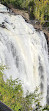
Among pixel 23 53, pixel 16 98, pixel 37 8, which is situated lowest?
pixel 23 53

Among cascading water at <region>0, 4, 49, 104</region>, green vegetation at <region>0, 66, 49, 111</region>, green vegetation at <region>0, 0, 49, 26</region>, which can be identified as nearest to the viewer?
green vegetation at <region>0, 66, 49, 111</region>

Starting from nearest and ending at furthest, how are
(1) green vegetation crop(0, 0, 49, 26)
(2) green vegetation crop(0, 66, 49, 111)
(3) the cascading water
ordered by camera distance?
(2) green vegetation crop(0, 66, 49, 111) → (3) the cascading water → (1) green vegetation crop(0, 0, 49, 26)

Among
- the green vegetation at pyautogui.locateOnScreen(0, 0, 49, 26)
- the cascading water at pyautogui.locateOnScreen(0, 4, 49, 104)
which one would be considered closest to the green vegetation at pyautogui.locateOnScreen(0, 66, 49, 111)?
the cascading water at pyautogui.locateOnScreen(0, 4, 49, 104)

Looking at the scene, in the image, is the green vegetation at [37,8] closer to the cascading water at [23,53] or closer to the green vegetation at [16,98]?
the cascading water at [23,53]

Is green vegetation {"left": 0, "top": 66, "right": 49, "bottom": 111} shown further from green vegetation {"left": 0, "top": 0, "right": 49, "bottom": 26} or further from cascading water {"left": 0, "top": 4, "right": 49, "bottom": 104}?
green vegetation {"left": 0, "top": 0, "right": 49, "bottom": 26}

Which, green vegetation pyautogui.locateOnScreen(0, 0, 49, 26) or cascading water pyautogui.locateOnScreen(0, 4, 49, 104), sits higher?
green vegetation pyautogui.locateOnScreen(0, 0, 49, 26)

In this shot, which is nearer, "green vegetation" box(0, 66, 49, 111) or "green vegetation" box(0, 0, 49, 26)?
"green vegetation" box(0, 66, 49, 111)

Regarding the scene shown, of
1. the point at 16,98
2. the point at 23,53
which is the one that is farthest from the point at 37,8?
the point at 16,98

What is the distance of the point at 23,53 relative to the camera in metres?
9.11

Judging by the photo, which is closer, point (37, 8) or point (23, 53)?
point (23, 53)

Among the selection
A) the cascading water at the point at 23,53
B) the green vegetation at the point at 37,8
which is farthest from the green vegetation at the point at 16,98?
the green vegetation at the point at 37,8

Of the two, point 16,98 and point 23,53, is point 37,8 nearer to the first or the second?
point 23,53

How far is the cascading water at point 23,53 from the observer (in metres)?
8.01

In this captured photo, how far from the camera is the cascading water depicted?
8.01 metres
